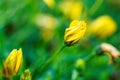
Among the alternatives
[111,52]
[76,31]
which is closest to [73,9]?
[111,52]

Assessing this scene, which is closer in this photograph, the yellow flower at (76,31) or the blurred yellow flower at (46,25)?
the yellow flower at (76,31)

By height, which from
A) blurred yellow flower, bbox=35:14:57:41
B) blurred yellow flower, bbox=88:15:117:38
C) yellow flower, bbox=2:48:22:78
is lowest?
yellow flower, bbox=2:48:22:78

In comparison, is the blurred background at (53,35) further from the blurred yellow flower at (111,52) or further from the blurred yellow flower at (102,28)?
the blurred yellow flower at (111,52)

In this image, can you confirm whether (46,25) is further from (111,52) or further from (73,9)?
(111,52)

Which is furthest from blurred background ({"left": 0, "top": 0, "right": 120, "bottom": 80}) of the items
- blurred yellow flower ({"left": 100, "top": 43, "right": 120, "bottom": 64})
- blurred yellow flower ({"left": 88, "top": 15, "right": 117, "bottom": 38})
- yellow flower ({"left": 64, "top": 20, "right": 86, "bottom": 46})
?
yellow flower ({"left": 64, "top": 20, "right": 86, "bottom": 46})

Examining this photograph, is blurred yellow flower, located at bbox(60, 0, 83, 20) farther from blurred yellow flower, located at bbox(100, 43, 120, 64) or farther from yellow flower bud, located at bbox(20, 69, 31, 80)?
yellow flower bud, located at bbox(20, 69, 31, 80)

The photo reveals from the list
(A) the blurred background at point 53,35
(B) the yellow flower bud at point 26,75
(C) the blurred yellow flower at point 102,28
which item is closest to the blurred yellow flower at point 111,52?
(A) the blurred background at point 53,35

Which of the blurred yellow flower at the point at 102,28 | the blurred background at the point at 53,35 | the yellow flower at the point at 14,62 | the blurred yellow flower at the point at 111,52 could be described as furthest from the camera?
the blurred yellow flower at the point at 102,28

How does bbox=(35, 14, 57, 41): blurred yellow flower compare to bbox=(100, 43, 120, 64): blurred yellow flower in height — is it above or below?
above
